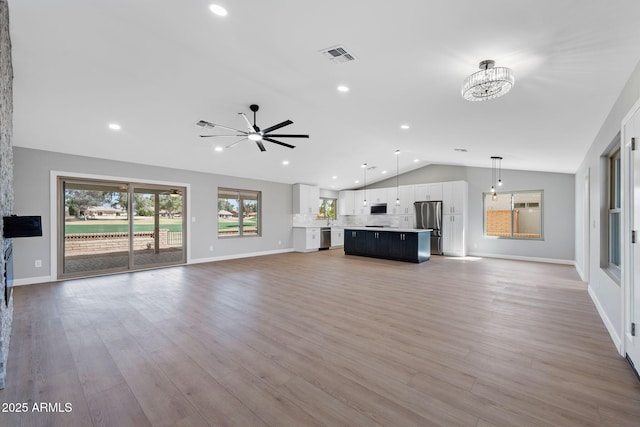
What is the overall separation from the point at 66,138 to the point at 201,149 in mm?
2198

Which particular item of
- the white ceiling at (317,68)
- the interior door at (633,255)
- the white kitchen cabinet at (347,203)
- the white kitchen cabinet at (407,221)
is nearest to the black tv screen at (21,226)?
the white ceiling at (317,68)

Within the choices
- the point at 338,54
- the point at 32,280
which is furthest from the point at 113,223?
the point at 338,54

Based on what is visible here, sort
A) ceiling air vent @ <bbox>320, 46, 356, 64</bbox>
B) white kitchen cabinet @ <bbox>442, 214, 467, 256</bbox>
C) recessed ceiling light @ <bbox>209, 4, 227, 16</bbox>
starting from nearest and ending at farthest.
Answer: recessed ceiling light @ <bbox>209, 4, 227, 16</bbox>
ceiling air vent @ <bbox>320, 46, 356, 64</bbox>
white kitchen cabinet @ <bbox>442, 214, 467, 256</bbox>

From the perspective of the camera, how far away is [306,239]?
9.50m

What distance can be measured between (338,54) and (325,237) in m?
8.26

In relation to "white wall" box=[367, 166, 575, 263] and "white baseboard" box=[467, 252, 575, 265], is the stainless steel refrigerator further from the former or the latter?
"white baseboard" box=[467, 252, 575, 265]

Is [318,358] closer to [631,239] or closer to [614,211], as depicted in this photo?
[631,239]

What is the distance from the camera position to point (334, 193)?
1160 centimetres

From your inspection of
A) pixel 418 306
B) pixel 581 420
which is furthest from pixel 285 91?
pixel 581 420

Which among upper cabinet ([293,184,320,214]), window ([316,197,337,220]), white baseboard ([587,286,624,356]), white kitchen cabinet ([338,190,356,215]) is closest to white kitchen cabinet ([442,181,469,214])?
white kitchen cabinet ([338,190,356,215])

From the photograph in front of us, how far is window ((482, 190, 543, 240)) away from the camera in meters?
7.62

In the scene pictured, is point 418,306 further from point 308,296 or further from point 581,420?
point 581,420

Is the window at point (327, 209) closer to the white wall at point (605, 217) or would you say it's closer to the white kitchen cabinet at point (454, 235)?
the white kitchen cabinet at point (454, 235)

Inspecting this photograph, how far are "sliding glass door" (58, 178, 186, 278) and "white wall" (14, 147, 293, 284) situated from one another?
0.22 meters
